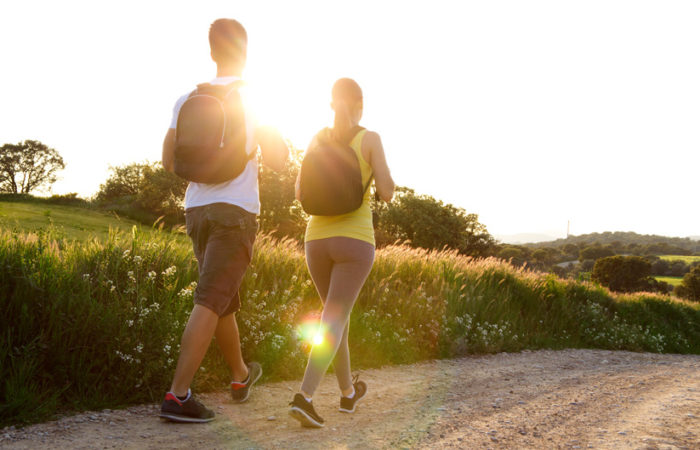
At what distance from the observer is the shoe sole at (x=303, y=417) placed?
3537 millimetres

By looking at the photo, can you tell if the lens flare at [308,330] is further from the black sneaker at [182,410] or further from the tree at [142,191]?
the tree at [142,191]

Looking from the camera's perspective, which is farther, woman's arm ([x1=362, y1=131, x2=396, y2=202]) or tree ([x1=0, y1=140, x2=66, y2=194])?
tree ([x1=0, y1=140, x2=66, y2=194])

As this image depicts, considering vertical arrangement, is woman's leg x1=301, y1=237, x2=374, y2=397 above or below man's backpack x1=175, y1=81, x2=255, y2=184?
below

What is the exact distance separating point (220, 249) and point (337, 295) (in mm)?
862

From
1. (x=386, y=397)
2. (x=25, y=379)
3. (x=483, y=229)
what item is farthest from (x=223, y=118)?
(x=483, y=229)

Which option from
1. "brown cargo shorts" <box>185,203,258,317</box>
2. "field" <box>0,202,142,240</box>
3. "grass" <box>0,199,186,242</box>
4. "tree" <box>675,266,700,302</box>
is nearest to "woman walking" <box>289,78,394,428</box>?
"brown cargo shorts" <box>185,203,258,317</box>

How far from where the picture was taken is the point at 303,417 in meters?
3.55

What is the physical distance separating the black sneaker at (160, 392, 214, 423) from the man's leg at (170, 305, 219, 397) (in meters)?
0.10

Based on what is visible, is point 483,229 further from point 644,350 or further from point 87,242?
point 87,242

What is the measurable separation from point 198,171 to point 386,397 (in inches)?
112

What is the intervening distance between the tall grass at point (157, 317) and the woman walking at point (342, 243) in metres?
1.53

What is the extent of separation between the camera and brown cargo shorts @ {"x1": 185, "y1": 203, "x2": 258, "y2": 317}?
3.48 metres

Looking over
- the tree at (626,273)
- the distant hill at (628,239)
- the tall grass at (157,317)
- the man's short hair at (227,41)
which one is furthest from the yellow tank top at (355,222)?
the distant hill at (628,239)

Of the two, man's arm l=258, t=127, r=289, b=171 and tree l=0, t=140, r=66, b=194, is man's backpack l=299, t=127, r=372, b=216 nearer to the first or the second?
man's arm l=258, t=127, r=289, b=171
